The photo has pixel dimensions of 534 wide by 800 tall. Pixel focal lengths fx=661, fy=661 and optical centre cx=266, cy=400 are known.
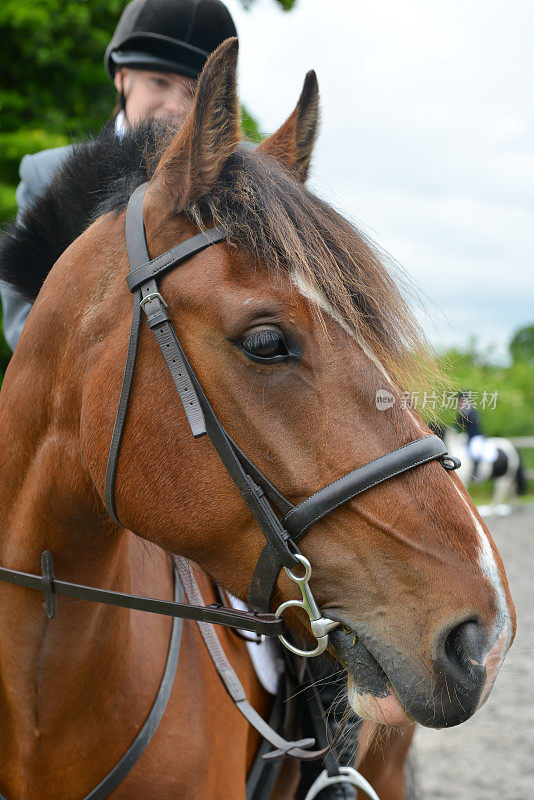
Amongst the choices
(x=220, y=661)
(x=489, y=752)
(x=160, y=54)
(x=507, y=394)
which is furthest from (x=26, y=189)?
(x=507, y=394)

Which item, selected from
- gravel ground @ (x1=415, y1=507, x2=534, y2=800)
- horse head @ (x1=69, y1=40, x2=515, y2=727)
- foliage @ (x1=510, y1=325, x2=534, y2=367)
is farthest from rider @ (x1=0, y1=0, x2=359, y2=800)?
foliage @ (x1=510, y1=325, x2=534, y2=367)

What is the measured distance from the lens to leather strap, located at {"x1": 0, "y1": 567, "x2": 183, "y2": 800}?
1.89 m

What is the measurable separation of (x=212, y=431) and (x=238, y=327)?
254 mm

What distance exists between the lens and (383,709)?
146cm

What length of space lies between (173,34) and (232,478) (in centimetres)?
245

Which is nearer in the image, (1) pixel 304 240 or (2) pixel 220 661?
(1) pixel 304 240

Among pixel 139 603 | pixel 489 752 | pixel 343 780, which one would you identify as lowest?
pixel 489 752

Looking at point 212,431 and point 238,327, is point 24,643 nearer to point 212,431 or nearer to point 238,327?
point 212,431

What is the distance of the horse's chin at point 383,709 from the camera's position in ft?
4.74

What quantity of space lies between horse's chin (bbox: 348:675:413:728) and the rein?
0.14 meters

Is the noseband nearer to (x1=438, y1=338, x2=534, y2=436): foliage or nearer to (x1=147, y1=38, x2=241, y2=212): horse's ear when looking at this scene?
(x1=147, y1=38, x2=241, y2=212): horse's ear

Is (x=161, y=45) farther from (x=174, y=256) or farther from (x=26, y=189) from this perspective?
(x=174, y=256)

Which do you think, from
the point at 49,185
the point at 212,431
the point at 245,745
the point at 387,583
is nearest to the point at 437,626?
the point at 387,583

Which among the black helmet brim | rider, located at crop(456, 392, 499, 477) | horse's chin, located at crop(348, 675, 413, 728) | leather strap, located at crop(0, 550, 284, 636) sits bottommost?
rider, located at crop(456, 392, 499, 477)
